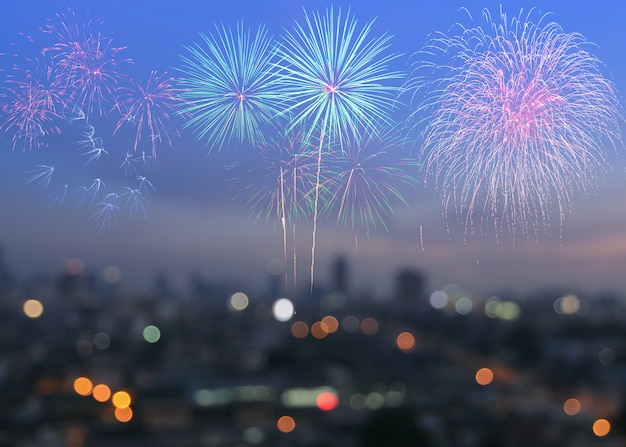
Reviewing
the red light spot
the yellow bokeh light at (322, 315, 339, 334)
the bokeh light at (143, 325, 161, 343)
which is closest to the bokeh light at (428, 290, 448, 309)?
the yellow bokeh light at (322, 315, 339, 334)

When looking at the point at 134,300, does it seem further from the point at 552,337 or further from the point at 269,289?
the point at 552,337

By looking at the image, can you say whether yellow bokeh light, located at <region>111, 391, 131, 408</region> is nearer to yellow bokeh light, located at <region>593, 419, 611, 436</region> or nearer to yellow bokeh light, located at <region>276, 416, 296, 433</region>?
yellow bokeh light, located at <region>276, 416, 296, 433</region>

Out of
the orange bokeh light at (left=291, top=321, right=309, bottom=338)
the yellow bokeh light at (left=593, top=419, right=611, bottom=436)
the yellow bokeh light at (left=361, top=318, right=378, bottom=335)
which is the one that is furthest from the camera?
the yellow bokeh light at (left=361, top=318, right=378, bottom=335)

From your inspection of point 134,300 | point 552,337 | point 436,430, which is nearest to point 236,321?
point 134,300

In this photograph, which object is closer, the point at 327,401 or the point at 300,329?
the point at 327,401

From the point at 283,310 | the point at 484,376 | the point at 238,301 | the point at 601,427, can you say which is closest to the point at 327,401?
the point at 601,427

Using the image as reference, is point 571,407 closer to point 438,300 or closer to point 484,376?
point 484,376

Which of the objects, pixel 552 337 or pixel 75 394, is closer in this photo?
pixel 75 394
